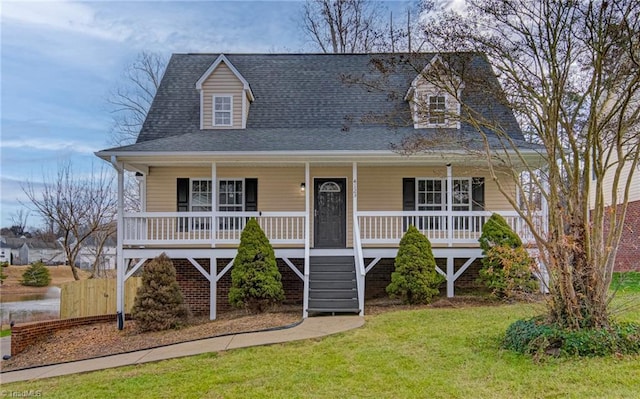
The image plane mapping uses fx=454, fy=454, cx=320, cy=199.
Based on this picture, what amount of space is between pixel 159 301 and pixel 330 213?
5.24 meters

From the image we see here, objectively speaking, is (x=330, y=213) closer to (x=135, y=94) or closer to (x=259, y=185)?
(x=259, y=185)

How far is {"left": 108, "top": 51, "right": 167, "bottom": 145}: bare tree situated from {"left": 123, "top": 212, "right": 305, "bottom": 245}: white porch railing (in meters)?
13.3

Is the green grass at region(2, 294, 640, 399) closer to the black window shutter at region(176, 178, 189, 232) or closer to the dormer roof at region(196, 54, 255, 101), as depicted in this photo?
the black window shutter at region(176, 178, 189, 232)

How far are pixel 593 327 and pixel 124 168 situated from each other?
1046 cm

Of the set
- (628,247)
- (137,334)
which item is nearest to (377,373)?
(137,334)

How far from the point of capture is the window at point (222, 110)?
13367 millimetres

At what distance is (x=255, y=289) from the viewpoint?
1008 centimetres

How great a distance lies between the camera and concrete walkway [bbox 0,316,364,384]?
7.03 m

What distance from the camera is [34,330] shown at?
400 inches

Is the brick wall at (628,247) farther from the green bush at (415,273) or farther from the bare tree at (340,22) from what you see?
the bare tree at (340,22)

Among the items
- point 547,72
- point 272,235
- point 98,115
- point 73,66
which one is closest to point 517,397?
point 547,72

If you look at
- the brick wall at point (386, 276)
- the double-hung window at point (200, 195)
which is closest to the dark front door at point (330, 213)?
the brick wall at point (386, 276)

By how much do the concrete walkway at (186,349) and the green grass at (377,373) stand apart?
12.4 inches

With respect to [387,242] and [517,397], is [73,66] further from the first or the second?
[517,397]
